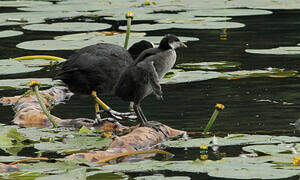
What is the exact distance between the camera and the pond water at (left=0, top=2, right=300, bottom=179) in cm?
644

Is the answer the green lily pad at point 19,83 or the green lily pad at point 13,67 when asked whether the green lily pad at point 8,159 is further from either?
the green lily pad at point 13,67

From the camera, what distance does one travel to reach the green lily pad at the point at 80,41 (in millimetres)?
10867

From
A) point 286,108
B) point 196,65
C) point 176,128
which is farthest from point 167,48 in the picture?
point 196,65

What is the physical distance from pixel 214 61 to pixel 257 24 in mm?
3984

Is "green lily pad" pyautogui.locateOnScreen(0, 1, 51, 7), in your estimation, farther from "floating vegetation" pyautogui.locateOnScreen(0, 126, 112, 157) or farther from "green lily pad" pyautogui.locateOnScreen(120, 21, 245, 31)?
"floating vegetation" pyautogui.locateOnScreen(0, 126, 112, 157)

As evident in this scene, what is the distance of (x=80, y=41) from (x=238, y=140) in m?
6.32

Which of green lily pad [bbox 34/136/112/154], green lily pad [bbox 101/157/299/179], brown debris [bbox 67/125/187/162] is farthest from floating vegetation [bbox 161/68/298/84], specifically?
green lily pad [bbox 101/157/299/179]

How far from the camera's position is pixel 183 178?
4375mm

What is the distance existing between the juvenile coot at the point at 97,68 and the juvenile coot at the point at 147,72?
19.2 inches

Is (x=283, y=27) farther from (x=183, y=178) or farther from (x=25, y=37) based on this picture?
(x=183, y=178)

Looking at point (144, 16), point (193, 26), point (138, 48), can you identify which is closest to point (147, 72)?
point (138, 48)

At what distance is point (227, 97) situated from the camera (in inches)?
300

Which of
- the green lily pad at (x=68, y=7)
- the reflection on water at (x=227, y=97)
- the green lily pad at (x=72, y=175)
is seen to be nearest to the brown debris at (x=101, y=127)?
the reflection on water at (x=227, y=97)

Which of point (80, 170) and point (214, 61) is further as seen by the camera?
point (214, 61)
